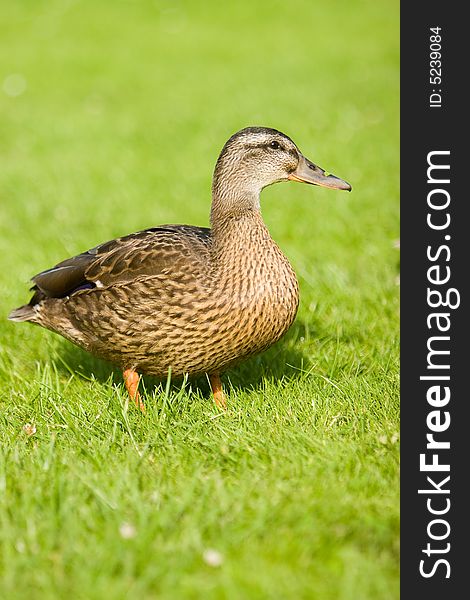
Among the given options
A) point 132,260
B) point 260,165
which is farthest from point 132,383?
point 260,165

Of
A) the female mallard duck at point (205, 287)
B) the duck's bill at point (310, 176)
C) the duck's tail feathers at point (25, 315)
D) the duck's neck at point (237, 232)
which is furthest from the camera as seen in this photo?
the duck's tail feathers at point (25, 315)

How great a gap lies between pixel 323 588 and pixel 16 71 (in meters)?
13.2

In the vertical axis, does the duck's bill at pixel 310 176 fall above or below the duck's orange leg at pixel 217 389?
above

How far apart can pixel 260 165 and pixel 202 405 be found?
3.76ft

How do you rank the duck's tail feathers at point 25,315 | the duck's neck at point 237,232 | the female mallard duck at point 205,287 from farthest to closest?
the duck's tail feathers at point 25,315 → the duck's neck at point 237,232 → the female mallard duck at point 205,287

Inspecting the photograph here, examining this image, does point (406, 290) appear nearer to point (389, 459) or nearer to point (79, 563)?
point (389, 459)

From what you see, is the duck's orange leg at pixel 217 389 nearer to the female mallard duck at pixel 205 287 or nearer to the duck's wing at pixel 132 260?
the female mallard duck at pixel 205 287

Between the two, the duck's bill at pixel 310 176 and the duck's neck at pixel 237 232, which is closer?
the duck's neck at pixel 237 232

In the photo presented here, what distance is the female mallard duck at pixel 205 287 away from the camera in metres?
3.69

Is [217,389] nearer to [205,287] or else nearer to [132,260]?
[205,287]

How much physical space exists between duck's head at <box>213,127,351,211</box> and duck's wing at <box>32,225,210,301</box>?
299mm

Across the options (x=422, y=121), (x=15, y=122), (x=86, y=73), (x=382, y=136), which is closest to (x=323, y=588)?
(x=422, y=121)

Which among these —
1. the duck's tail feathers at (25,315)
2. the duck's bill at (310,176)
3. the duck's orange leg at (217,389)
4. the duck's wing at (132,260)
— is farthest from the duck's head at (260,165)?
the duck's tail feathers at (25,315)

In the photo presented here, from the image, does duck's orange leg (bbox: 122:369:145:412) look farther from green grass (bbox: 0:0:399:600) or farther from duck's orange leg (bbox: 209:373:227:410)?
duck's orange leg (bbox: 209:373:227:410)
